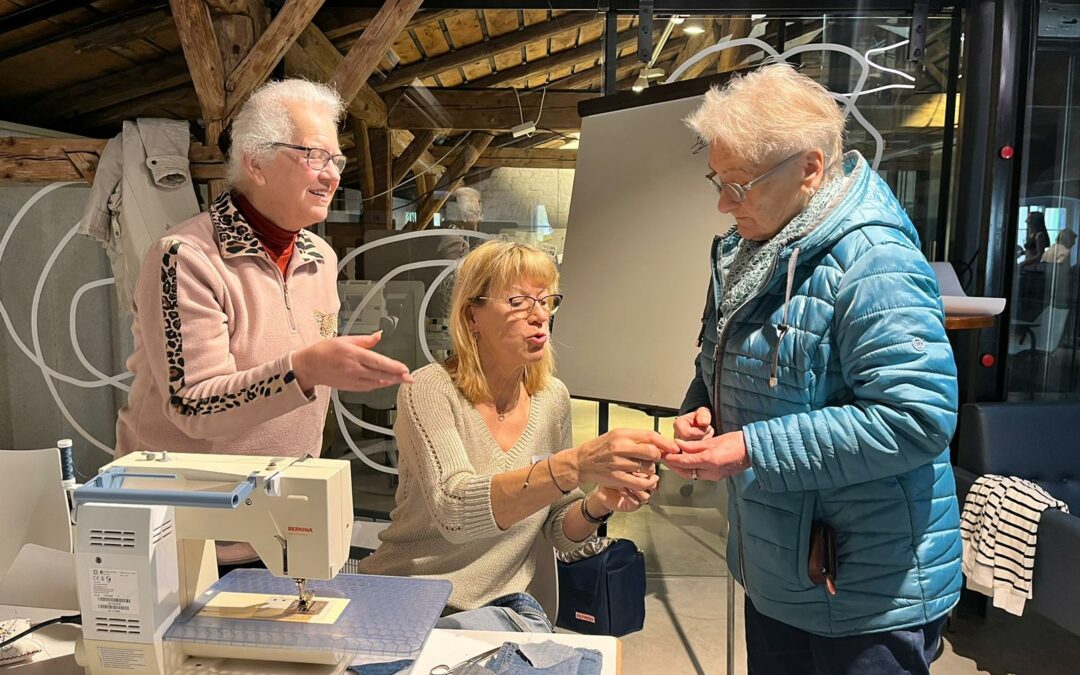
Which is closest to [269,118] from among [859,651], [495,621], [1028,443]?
[495,621]

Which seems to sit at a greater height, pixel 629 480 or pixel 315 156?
pixel 315 156

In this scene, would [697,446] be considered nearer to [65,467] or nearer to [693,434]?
[693,434]

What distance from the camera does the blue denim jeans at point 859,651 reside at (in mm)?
1283

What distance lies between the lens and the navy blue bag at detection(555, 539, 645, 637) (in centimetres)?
179

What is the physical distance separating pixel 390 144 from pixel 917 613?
3.13 m

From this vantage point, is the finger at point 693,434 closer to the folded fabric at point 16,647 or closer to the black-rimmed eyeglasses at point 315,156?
the black-rimmed eyeglasses at point 315,156

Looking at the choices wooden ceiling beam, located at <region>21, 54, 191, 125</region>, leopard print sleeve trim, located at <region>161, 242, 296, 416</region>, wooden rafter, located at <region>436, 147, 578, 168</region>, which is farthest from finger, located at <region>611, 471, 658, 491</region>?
wooden ceiling beam, located at <region>21, 54, 191, 125</region>

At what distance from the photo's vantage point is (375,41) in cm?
317

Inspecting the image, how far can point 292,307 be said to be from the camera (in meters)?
1.55

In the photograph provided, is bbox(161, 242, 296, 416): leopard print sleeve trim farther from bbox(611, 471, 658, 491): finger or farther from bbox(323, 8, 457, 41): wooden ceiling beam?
bbox(323, 8, 457, 41): wooden ceiling beam

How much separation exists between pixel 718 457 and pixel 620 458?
0.85 feet

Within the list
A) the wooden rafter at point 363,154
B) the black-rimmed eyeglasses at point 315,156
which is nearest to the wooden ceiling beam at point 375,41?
the wooden rafter at point 363,154

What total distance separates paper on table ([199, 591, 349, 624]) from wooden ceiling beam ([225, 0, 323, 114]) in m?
2.59

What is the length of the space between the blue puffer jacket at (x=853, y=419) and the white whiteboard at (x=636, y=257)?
130cm
